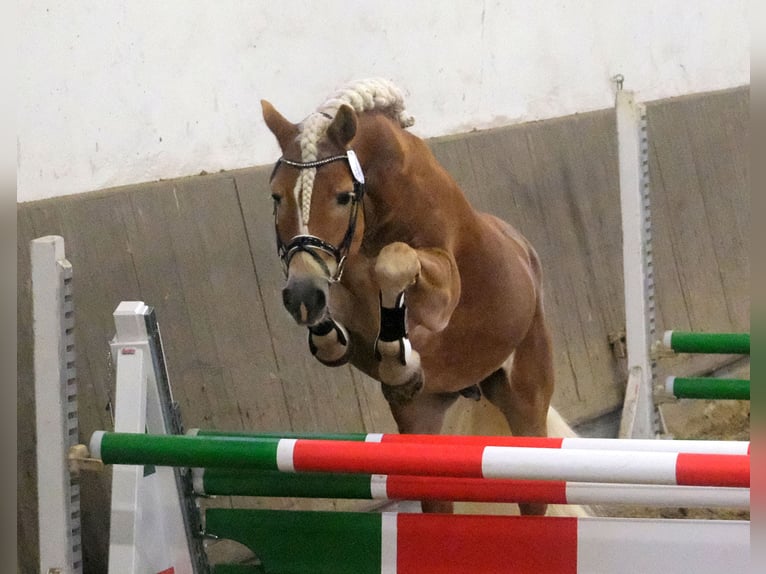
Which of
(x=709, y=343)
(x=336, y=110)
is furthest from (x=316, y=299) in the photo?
(x=709, y=343)

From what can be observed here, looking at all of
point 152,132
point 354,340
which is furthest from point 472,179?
point 354,340

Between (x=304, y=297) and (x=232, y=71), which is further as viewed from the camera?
(x=232, y=71)

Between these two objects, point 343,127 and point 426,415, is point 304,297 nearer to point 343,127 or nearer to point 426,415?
point 343,127

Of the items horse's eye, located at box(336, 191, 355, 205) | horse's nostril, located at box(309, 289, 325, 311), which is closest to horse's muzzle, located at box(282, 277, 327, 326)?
horse's nostril, located at box(309, 289, 325, 311)

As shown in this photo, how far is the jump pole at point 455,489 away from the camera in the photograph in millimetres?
1178

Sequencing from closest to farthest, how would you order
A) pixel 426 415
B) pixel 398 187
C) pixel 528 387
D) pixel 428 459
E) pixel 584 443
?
pixel 428 459 < pixel 584 443 < pixel 398 187 < pixel 426 415 < pixel 528 387

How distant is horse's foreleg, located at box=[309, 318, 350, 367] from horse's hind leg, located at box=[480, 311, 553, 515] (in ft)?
1.09

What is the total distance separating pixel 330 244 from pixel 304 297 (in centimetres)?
7

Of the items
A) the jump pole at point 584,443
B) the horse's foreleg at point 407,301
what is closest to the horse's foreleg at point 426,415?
the horse's foreleg at point 407,301

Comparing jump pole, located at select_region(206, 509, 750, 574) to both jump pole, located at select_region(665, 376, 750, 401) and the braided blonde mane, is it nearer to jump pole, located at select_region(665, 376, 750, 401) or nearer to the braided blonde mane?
the braided blonde mane

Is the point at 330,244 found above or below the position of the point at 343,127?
below

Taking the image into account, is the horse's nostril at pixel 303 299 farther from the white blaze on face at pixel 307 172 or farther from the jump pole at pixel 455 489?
the jump pole at pixel 455 489

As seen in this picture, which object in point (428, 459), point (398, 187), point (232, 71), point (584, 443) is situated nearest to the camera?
point (428, 459)

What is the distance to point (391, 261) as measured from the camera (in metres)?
1.28
